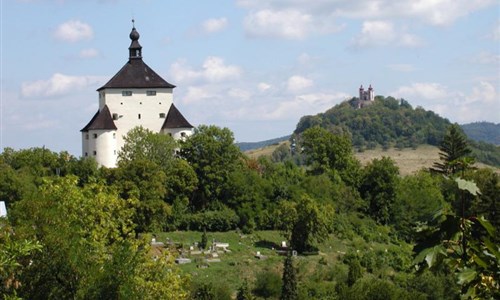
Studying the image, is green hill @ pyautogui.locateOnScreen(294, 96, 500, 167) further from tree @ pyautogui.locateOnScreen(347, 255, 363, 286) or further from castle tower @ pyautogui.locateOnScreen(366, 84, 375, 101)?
tree @ pyautogui.locateOnScreen(347, 255, 363, 286)

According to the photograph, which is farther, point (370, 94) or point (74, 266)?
point (370, 94)

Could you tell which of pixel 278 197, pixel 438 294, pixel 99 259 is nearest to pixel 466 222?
pixel 99 259

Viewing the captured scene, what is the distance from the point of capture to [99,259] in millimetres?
20891

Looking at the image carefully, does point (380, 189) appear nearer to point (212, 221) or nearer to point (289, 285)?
point (212, 221)

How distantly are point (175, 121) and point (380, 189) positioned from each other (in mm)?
14539

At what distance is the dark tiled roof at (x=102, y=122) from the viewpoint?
5444 centimetres

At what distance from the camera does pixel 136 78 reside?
187 ft

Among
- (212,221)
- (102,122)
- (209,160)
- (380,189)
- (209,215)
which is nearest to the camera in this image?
(212,221)

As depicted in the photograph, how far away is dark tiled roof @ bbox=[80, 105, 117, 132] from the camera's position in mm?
54438

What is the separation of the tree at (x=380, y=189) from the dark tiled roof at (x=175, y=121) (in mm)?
12909

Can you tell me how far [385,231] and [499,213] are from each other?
38.3ft

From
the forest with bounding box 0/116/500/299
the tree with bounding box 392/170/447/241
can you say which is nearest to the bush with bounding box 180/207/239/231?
the forest with bounding box 0/116/500/299

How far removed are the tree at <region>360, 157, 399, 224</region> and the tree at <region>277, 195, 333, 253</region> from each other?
32.5 feet

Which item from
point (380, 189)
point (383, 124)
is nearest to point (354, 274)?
point (380, 189)
